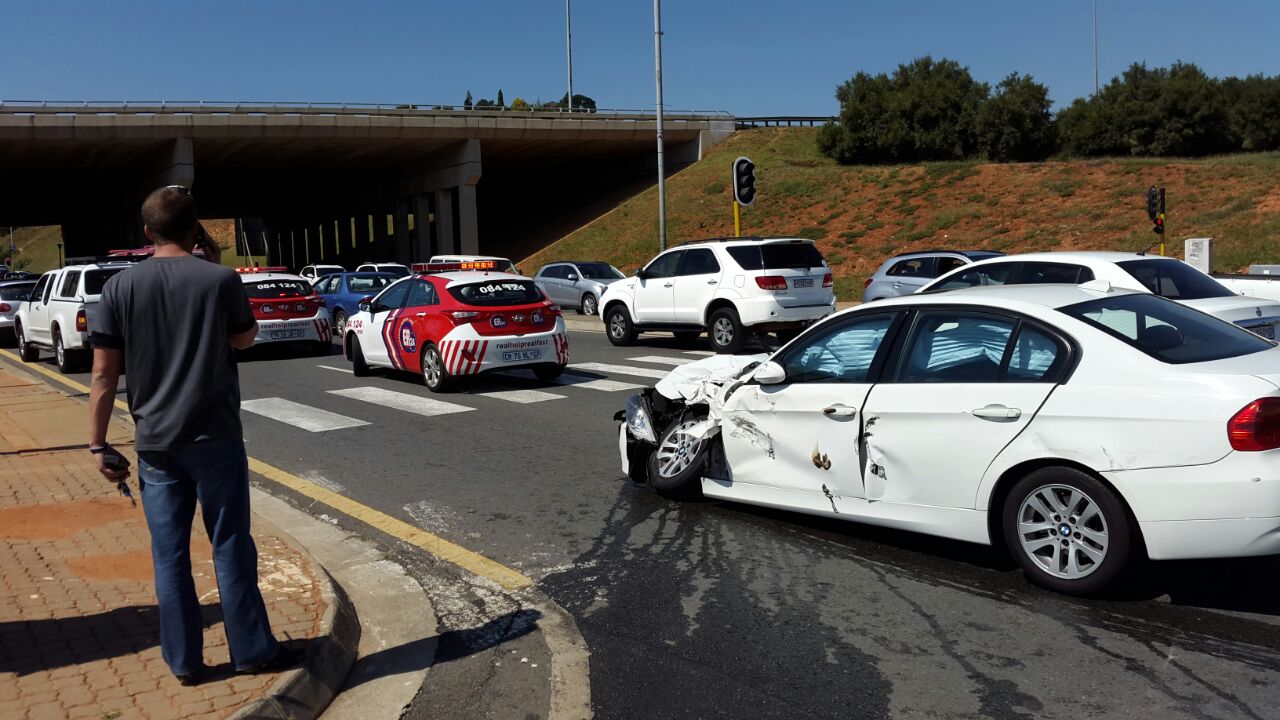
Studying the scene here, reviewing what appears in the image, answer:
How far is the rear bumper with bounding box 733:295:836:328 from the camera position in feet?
56.3

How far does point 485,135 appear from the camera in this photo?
2051 inches

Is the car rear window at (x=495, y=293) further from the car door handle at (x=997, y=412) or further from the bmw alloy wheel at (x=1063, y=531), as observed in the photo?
the bmw alloy wheel at (x=1063, y=531)

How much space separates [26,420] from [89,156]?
45780 mm

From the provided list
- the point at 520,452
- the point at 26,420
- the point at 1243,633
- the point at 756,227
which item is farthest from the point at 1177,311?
the point at 756,227

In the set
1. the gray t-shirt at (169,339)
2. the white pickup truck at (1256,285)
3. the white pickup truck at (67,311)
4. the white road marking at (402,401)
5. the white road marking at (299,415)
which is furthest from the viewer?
the white pickup truck at (67,311)

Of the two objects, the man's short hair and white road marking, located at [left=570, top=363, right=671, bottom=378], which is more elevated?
the man's short hair

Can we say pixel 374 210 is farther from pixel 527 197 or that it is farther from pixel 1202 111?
pixel 1202 111

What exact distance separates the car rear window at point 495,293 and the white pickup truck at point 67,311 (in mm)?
6476

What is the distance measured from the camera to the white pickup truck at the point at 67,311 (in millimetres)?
17375

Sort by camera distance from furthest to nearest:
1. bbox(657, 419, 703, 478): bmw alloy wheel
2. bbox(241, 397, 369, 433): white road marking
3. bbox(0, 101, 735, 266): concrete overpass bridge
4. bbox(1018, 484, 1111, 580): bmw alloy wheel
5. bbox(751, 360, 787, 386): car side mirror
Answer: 1. bbox(0, 101, 735, 266): concrete overpass bridge
2. bbox(241, 397, 369, 433): white road marking
3. bbox(657, 419, 703, 478): bmw alloy wheel
4. bbox(751, 360, 787, 386): car side mirror
5. bbox(1018, 484, 1111, 580): bmw alloy wheel

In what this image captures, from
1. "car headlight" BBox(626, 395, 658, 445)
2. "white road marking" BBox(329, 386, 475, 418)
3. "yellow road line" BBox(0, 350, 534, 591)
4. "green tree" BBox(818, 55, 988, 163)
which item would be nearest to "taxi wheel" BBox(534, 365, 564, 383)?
"white road marking" BBox(329, 386, 475, 418)

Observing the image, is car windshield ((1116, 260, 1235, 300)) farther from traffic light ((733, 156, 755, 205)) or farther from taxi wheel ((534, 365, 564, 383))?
traffic light ((733, 156, 755, 205))

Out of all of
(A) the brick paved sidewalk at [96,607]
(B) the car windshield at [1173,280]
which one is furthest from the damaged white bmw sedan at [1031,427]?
(B) the car windshield at [1173,280]

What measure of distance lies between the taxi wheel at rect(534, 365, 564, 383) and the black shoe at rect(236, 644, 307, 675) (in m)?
9.61
